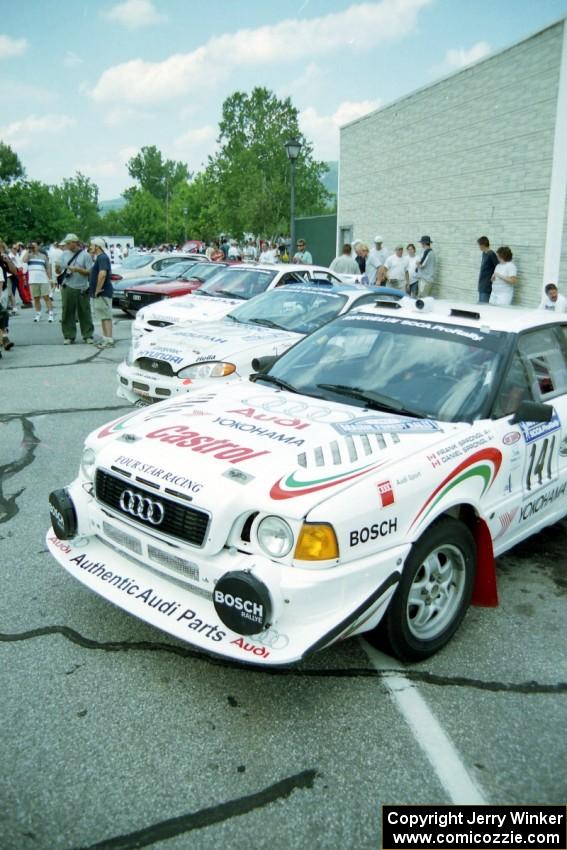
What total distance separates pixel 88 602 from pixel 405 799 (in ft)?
6.44

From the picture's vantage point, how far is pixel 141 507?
119 inches

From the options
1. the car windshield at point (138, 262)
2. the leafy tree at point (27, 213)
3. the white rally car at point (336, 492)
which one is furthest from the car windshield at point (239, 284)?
the leafy tree at point (27, 213)

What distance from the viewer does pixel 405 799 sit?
2389 millimetres

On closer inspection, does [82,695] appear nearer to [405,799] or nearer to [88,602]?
[88,602]

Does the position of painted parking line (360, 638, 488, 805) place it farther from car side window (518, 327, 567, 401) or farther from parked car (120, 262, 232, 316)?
parked car (120, 262, 232, 316)

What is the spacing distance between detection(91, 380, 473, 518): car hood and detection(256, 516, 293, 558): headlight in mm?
63

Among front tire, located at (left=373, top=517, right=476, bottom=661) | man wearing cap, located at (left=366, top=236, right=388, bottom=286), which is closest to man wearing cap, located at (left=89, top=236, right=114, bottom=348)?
man wearing cap, located at (left=366, top=236, right=388, bottom=286)

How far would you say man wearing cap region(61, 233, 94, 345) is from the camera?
11.6 metres

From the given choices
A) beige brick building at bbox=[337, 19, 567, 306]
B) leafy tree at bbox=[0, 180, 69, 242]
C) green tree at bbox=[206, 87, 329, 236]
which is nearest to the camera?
beige brick building at bbox=[337, 19, 567, 306]

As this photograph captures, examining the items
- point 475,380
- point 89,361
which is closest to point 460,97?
point 89,361

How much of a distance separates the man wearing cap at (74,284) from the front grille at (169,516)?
9.25 m

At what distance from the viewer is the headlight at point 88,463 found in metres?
3.42

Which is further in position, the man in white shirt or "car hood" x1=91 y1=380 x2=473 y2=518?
the man in white shirt

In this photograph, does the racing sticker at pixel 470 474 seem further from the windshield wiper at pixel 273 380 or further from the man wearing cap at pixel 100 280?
the man wearing cap at pixel 100 280
